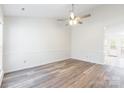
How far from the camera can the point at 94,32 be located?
19.1ft

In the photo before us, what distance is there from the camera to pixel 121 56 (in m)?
7.56

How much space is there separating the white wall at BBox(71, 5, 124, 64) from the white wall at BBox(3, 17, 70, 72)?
2.76ft

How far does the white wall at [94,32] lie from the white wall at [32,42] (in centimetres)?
84

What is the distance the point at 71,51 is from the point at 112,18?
3.15 meters

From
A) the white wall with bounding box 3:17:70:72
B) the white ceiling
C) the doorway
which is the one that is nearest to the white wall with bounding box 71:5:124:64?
the white wall with bounding box 3:17:70:72

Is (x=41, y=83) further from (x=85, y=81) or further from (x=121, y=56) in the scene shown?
(x=121, y=56)

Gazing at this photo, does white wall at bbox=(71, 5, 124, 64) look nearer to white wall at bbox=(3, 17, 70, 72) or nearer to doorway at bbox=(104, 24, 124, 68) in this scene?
white wall at bbox=(3, 17, 70, 72)

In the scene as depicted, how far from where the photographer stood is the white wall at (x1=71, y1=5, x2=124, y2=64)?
5156 millimetres

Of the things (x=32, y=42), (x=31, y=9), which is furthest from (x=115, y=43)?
(x=31, y=9)

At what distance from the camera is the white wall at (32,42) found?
4.16 metres

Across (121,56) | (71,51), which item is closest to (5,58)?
(71,51)

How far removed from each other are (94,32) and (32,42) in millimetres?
3406

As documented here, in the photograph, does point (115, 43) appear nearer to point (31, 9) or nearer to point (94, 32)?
point (94, 32)

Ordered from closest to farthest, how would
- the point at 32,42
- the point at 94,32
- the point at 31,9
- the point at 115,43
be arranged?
the point at 31,9 → the point at 32,42 → the point at 94,32 → the point at 115,43
